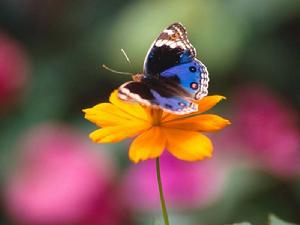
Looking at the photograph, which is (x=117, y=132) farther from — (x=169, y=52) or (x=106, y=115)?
(x=169, y=52)

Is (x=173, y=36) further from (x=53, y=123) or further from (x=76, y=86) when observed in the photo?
(x=76, y=86)

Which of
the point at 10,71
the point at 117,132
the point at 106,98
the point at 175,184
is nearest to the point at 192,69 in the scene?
the point at 117,132

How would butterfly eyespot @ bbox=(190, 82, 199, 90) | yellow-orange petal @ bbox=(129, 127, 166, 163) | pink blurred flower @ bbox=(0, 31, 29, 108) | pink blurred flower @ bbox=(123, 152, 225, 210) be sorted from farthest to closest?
1. pink blurred flower @ bbox=(0, 31, 29, 108)
2. pink blurred flower @ bbox=(123, 152, 225, 210)
3. butterfly eyespot @ bbox=(190, 82, 199, 90)
4. yellow-orange petal @ bbox=(129, 127, 166, 163)

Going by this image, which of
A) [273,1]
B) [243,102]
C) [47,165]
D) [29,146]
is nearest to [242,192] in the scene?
[243,102]

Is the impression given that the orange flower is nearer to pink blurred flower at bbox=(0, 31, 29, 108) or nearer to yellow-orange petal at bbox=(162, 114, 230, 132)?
yellow-orange petal at bbox=(162, 114, 230, 132)

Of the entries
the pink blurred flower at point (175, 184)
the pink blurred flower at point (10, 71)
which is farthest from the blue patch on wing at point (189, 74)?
the pink blurred flower at point (10, 71)

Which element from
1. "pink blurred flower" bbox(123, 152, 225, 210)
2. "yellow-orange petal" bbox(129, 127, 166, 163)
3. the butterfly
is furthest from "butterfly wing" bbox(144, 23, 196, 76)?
"pink blurred flower" bbox(123, 152, 225, 210)

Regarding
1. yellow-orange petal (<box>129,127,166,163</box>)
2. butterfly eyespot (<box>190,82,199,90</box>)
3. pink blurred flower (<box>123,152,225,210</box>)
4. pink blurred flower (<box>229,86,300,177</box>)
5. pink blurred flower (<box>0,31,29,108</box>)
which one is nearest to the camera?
yellow-orange petal (<box>129,127,166,163</box>)

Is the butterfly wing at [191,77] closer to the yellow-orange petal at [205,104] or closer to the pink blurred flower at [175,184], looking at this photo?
the yellow-orange petal at [205,104]
